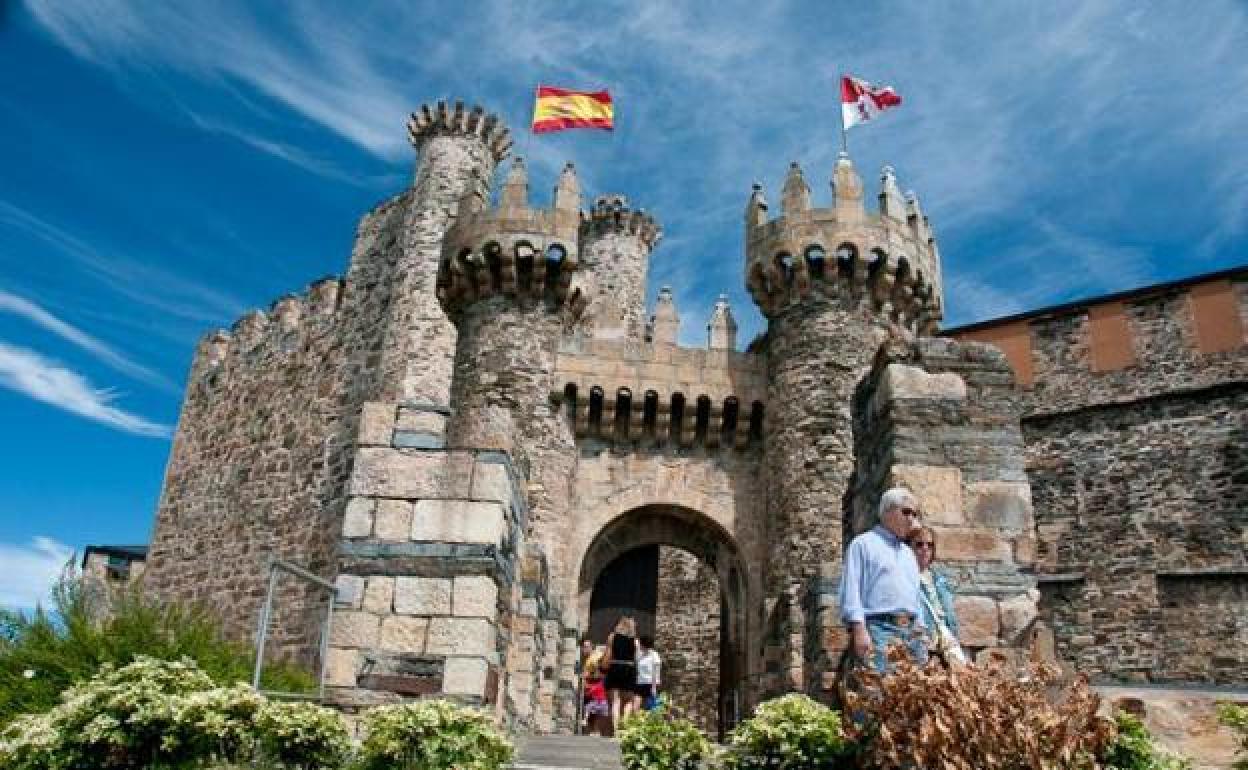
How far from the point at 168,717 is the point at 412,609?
1.88 metres

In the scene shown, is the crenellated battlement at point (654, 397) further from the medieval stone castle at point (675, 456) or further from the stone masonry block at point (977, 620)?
the stone masonry block at point (977, 620)

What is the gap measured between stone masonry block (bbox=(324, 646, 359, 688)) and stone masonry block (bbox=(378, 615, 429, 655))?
0.20 metres

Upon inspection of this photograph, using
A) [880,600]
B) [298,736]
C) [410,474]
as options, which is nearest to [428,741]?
[298,736]

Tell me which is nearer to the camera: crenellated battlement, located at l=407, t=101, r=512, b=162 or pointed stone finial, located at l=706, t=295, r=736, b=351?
pointed stone finial, located at l=706, t=295, r=736, b=351

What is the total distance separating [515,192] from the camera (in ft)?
52.1

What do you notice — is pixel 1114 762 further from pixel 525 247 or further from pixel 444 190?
pixel 444 190

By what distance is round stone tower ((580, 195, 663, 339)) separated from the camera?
26922mm

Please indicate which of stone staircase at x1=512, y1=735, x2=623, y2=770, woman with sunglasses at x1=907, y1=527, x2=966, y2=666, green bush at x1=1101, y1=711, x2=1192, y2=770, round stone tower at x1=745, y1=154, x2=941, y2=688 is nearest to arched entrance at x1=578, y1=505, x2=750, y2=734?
round stone tower at x1=745, y1=154, x2=941, y2=688

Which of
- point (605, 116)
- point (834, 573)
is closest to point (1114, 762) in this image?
point (834, 573)

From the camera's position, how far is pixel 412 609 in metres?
7.11

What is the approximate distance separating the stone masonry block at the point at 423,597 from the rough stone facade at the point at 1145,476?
48.8 ft

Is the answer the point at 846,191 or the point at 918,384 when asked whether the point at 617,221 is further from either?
the point at 918,384

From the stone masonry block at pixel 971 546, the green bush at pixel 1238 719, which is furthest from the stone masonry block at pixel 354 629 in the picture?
the green bush at pixel 1238 719

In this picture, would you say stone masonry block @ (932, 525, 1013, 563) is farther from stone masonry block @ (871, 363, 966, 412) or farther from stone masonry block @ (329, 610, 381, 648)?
stone masonry block @ (329, 610, 381, 648)
